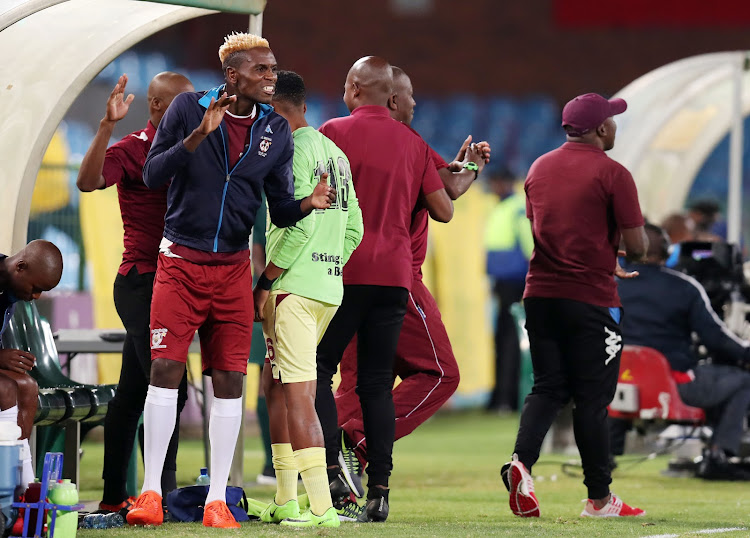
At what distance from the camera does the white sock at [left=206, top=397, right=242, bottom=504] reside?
5371 mm

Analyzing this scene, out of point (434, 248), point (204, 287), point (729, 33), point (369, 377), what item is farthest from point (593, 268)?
point (729, 33)

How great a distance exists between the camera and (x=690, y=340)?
28.3 feet

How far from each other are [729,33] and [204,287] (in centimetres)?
2036

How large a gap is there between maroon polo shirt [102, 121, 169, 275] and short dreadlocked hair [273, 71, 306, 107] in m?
0.60

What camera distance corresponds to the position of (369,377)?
5828mm

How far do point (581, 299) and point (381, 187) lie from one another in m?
1.14

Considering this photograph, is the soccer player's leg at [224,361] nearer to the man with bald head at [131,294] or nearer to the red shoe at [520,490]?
the man with bald head at [131,294]

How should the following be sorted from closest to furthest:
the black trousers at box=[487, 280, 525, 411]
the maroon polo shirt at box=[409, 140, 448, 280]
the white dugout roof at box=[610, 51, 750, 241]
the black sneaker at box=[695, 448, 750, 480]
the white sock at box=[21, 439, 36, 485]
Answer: the white sock at box=[21, 439, 36, 485]
the maroon polo shirt at box=[409, 140, 448, 280]
the black sneaker at box=[695, 448, 750, 480]
the white dugout roof at box=[610, 51, 750, 241]
the black trousers at box=[487, 280, 525, 411]

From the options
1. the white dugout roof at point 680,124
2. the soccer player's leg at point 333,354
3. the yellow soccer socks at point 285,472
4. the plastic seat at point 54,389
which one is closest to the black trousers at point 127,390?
the plastic seat at point 54,389

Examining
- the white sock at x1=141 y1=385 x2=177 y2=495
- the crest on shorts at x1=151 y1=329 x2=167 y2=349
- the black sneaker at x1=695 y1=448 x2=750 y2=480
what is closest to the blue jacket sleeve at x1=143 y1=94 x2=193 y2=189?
the crest on shorts at x1=151 y1=329 x2=167 y2=349

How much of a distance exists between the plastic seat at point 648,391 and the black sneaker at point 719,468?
0.45m

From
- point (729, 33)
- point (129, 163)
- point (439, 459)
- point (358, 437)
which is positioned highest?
point (729, 33)

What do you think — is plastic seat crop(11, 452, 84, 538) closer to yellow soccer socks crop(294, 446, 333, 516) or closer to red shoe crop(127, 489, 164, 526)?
red shoe crop(127, 489, 164, 526)

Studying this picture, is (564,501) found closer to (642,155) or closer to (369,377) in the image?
(369,377)
